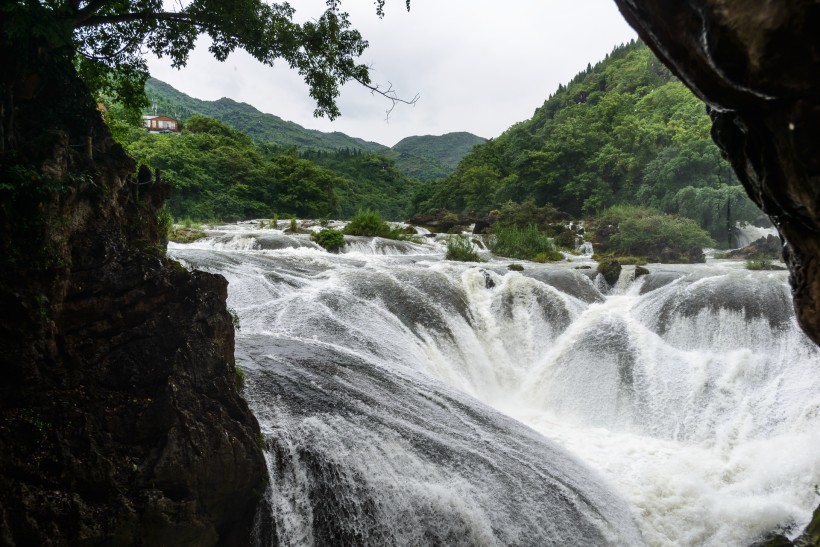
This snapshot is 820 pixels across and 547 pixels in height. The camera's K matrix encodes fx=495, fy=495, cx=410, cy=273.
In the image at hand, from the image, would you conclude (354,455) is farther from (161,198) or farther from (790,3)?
(790,3)

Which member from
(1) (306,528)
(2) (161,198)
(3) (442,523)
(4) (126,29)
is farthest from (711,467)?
(4) (126,29)

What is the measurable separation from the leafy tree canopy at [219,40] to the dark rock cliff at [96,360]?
1899 millimetres

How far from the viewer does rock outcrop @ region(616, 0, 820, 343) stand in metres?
2.09

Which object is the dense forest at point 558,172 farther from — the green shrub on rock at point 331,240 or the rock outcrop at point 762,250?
the green shrub on rock at point 331,240

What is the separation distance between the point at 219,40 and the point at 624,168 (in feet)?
104

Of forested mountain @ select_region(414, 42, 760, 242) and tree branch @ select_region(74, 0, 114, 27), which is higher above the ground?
forested mountain @ select_region(414, 42, 760, 242)

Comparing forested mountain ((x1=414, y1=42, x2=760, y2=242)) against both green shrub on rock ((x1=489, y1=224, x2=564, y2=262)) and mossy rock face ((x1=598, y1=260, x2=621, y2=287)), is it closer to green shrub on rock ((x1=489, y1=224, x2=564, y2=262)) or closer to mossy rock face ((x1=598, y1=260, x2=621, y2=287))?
green shrub on rock ((x1=489, y1=224, x2=564, y2=262))

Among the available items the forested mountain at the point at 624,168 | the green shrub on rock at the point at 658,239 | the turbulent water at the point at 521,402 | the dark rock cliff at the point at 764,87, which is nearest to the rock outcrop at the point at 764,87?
the dark rock cliff at the point at 764,87

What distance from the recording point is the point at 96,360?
12.6ft

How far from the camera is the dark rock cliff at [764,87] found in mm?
2088

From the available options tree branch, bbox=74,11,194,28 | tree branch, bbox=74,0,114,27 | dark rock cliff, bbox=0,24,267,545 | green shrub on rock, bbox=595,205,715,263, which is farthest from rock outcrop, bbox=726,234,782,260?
tree branch, bbox=74,0,114,27

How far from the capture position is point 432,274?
12375 mm

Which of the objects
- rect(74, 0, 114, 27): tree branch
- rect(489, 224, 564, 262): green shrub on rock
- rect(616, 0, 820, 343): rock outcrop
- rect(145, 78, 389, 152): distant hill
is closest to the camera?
rect(616, 0, 820, 343): rock outcrop

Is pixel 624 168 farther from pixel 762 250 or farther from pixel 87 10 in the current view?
pixel 87 10
